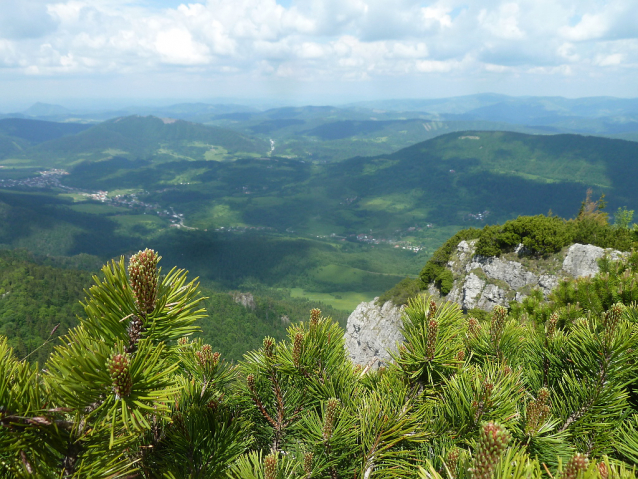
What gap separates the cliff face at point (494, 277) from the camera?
31.3 meters

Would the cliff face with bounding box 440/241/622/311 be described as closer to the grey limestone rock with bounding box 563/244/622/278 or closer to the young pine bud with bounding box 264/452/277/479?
the grey limestone rock with bounding box 563/244/622/278

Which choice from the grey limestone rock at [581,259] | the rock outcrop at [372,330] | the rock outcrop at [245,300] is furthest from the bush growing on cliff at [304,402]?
the rock outcrop at [245,300]

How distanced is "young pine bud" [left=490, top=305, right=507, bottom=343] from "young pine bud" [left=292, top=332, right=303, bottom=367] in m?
2.31

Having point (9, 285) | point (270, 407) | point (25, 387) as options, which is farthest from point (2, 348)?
point (9, 285)

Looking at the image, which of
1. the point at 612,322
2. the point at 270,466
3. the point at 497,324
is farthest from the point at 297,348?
the point at 612,322

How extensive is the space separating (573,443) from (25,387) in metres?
4.19

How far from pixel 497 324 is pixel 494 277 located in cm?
3683

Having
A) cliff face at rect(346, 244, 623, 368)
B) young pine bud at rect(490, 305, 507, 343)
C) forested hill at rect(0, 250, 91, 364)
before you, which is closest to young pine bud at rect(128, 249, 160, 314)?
young pine bud at rect(490, 305, 507, 343)

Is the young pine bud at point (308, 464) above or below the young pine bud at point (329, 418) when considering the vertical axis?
below

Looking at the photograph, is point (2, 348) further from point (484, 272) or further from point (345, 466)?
point (484, 272)

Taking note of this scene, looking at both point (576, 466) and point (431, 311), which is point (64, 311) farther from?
point (576, 466)

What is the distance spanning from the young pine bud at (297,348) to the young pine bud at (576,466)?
2143mm

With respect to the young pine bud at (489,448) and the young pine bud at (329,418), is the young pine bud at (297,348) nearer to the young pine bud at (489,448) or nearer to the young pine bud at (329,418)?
the young pine bud at (329,418)

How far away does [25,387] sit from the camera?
2.00 metres
